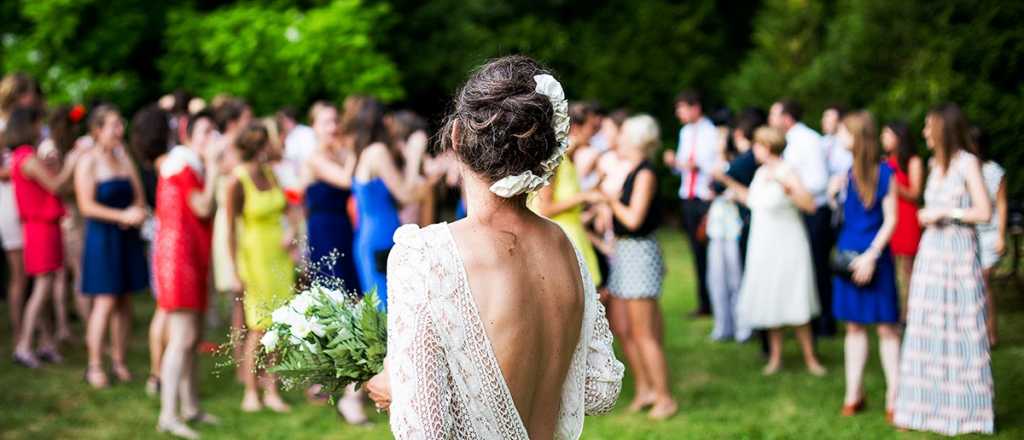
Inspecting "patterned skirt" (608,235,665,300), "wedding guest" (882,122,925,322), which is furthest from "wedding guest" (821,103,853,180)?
"patterned skirt" (608,235,665,300)

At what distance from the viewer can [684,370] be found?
852cm

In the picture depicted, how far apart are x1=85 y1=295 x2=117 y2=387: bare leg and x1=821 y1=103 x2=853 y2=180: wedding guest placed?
6.06 m

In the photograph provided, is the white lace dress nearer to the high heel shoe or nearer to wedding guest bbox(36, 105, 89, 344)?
the high heel shoe

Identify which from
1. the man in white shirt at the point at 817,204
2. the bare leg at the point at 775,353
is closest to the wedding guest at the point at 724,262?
the man in white shirt at the point at 817,204

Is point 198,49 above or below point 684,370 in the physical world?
above

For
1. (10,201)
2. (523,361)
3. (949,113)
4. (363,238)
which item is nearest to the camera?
(523,361)

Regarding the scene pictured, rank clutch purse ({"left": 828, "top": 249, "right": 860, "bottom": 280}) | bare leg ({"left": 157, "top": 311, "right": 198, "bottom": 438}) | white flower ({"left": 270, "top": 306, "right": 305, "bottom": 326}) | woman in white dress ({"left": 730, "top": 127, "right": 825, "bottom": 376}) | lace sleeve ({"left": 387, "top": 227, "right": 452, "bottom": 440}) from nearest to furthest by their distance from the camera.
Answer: lace sleeve ({"left": 387, "top": 227, "right": 452, "bottom": 440}), white flower ({"left": 270, "top": 306, "right": 305, "bottom": 326}), bare leg ({"left": 157, "top": 311, "right": 198, "bottom": 438}), clutch purse ({"left": 828, "top": 249, "right": 860, "bottom": 280}), woman in white dress ({"left": 730, "top": 127, "right": 825, "bottom": 376})

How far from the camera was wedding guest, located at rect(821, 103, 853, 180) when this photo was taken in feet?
32.4

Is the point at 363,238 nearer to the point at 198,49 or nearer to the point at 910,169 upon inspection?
the point at 910,169

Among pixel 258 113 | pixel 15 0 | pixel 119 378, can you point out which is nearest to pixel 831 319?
pixel 119 378

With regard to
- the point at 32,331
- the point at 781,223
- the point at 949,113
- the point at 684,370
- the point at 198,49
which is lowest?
the point at 684,370

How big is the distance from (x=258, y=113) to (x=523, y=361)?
53.0ft

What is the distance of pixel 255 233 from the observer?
7.34 metres

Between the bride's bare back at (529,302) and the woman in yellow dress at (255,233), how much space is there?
4447 millimetres
